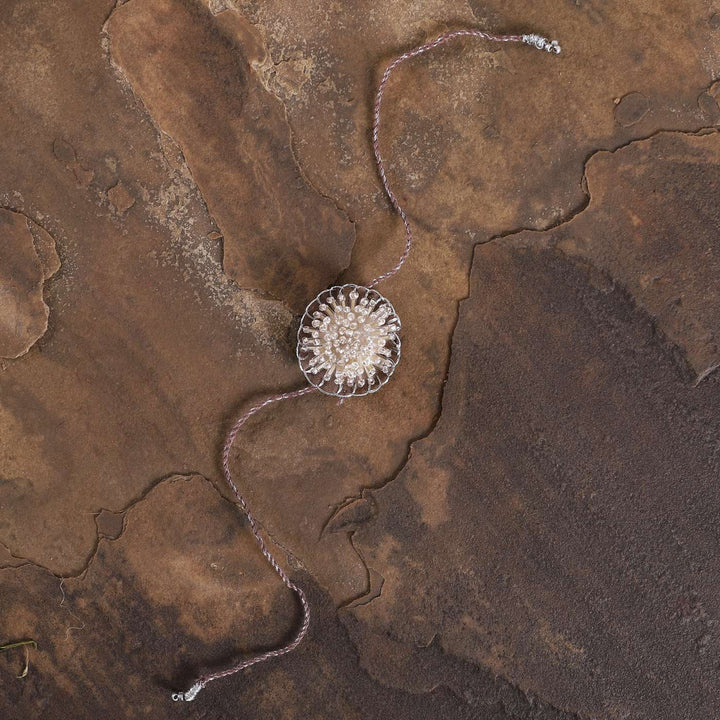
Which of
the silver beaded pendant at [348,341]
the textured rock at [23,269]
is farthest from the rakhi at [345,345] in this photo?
the textured rock at [23,269]

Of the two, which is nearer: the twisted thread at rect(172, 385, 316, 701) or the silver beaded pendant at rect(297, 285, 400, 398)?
the silver beaded pendant at rect(297, 285, 400, 398)

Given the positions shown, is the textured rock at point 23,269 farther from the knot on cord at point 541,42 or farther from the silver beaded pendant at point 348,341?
the knot on cord at point 541,42

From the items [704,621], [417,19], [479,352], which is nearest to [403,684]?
[704,621]

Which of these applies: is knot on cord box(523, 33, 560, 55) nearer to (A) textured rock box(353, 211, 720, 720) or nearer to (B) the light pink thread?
(B) the light pink thread

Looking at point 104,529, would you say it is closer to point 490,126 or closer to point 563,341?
point 563,341

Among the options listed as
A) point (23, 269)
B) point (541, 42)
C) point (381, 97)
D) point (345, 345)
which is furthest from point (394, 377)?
point (23, 269)

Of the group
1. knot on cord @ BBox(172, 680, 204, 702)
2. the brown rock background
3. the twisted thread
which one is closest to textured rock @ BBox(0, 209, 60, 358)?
the brown rock background

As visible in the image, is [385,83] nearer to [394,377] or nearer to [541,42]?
[541,42]
